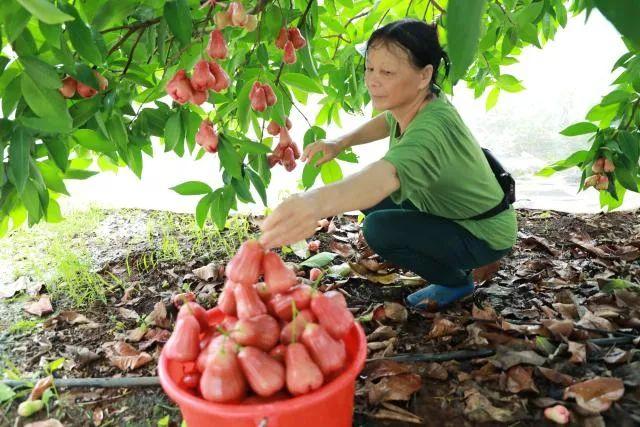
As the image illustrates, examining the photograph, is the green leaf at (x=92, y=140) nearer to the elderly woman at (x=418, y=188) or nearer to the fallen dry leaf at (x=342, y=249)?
the elderly woman at (x=418, y=188)

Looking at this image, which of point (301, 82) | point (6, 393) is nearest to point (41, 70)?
point (301, 82)

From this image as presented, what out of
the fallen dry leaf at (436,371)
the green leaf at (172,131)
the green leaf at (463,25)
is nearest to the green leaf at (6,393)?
the green leaf at (172,131)

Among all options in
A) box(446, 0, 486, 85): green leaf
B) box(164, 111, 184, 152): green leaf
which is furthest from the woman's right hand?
box(446, 0, 486, 85): green leaf

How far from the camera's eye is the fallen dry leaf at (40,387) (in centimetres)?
142

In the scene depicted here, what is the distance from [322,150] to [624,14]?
1.26 m

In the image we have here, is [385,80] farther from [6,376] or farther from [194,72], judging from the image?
[6,376]

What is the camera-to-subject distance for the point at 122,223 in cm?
259

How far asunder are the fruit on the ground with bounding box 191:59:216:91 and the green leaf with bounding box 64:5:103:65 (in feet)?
0.68

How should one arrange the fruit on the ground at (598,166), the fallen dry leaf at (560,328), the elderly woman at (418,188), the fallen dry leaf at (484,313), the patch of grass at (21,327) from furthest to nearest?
the fruit on the ground at (598,166) → the patch of grass at (21,327) → the fallen dry leaf at (484,313) → the fallen dry leaf at (560,328) → the elderly woman at (418,188)

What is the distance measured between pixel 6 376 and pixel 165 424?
57cm

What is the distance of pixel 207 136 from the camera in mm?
1293

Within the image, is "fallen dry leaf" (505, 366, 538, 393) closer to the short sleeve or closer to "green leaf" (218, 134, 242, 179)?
the short sleeve

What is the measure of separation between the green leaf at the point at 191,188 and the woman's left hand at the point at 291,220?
19.4 inches

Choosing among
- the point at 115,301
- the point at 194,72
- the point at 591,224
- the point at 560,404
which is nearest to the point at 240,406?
the point at 194,72
